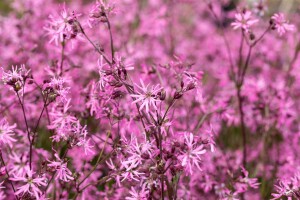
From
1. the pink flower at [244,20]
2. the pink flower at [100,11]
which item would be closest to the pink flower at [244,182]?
the pink flower at [244,20]

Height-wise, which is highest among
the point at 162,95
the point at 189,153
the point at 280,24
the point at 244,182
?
the point at 280,24

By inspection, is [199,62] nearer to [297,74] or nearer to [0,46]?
[297,74]

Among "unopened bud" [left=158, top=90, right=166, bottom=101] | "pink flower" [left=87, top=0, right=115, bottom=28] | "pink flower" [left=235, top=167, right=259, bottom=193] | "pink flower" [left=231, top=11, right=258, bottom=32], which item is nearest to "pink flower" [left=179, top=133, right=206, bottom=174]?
"unopened bud" [left=158, top=90, right=166, bottom=101]

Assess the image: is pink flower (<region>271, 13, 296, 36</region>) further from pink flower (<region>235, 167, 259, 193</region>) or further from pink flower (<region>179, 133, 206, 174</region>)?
pink flower (<region>179, 133, 206, 174</region>)

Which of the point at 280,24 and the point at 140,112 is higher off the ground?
the point at 280,24

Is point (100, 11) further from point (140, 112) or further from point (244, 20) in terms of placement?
point (244, 20)

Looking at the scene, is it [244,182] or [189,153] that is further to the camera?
[244,182]

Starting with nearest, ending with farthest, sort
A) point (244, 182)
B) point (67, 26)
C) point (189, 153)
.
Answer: point (189, 153) → point (67, 26) → point (244, 182)

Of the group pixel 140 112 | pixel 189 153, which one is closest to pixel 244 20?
pixel 140 112

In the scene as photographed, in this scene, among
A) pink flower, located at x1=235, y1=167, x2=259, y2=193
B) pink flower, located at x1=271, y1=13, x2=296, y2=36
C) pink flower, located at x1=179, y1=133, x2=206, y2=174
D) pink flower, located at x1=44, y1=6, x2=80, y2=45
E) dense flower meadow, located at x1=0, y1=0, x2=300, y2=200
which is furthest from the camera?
pink flower, located at x1=271, y1=13, x2=296, y2=36
